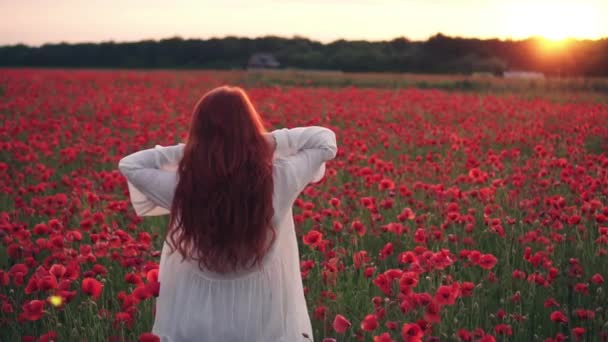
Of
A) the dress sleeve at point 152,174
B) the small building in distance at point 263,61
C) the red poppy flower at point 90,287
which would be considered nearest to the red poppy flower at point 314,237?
the dress sleeve at point 152,174

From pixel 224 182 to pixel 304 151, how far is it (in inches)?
16.2

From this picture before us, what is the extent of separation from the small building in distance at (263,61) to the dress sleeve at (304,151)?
4808 centimetres

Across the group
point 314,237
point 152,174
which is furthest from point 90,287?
point 314,237

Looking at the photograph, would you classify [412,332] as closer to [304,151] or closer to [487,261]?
[304,151]

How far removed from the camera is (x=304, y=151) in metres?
2.79

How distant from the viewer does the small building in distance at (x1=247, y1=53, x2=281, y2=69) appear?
5091cm

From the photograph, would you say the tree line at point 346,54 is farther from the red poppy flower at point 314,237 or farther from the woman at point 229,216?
the woman at point 229,216

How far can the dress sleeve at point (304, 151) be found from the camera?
2732mm

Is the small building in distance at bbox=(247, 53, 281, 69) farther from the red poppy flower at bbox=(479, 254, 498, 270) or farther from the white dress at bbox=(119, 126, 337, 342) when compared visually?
the white dress at bbox=(119, 126, 337, 342)

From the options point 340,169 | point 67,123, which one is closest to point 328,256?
point 340,169

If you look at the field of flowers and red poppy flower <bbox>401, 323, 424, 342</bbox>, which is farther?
the field of flowers

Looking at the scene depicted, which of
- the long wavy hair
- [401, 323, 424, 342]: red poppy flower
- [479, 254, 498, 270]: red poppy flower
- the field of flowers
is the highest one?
the long wavy hair

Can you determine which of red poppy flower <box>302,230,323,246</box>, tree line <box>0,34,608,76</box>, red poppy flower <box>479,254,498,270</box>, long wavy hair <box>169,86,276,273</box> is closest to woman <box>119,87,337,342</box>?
long wavy hair <box>169,86,276,273</box>

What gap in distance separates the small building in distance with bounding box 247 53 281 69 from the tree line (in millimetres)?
612
